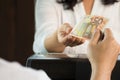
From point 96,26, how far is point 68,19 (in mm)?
438

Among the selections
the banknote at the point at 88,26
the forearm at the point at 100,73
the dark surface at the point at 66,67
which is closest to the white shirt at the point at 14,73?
the forearm at the point at 100,73

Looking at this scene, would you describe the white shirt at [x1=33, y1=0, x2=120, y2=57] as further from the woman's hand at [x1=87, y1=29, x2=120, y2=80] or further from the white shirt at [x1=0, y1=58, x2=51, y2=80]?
the white shirt at [x1=0, y1=58, x2=51, y2=80]

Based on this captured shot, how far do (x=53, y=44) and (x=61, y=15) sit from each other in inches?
12.5

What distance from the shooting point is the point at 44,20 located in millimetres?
1827

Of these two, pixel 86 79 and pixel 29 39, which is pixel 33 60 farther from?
pixel 29 39

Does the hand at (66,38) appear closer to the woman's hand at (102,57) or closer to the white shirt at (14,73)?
the woman's hand at (102,57)


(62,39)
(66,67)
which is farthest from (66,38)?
(66,67)

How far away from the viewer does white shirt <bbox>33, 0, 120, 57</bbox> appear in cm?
180

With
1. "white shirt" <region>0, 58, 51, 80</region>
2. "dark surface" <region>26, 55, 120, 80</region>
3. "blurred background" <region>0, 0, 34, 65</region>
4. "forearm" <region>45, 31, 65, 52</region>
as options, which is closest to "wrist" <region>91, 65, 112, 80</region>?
"dark surface" <region>26, 55, 120, 80</region>

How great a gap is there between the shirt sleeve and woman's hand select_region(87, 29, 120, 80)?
0.77m

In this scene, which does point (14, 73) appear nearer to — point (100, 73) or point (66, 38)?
point (100, 73)

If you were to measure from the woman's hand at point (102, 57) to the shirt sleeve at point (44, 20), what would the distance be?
770mm

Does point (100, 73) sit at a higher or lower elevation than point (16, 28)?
higher

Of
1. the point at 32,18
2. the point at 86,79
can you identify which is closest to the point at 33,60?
the point at 86,79
